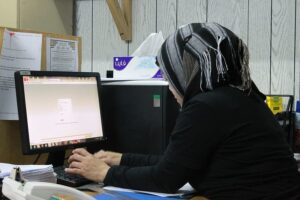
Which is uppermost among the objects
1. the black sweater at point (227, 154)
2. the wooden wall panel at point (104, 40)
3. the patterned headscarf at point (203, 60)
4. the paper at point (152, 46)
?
the wooden wall panel at point (104, 40)

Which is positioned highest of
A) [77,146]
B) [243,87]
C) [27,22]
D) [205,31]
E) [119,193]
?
[27,22]

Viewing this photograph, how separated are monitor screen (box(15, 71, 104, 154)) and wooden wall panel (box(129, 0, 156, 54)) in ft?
3.76

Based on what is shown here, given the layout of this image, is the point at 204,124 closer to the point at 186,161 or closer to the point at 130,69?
the point at 186,161

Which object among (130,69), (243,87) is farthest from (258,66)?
(243,87)

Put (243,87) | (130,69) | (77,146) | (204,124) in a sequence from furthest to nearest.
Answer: (130,69)
(77,146)
(243,87)
(204,124)

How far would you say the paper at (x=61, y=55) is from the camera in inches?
66.6

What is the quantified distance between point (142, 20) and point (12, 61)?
134cm

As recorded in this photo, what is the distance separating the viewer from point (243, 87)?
4.04 ft

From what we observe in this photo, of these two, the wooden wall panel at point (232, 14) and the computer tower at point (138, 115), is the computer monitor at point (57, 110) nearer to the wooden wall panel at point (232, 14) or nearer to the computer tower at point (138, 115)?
the computer tower at point (138, 115)

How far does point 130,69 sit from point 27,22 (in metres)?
0.99

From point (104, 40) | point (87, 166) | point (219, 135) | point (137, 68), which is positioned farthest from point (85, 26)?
point (219, 135)

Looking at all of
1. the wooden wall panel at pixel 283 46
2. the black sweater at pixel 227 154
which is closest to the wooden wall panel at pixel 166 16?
the wooden wall panel at pixel 283 46

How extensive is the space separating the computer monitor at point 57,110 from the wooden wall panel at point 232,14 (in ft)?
3.75

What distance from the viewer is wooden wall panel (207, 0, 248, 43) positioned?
247 cm
